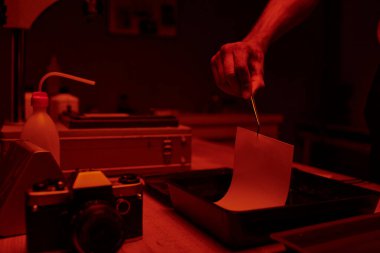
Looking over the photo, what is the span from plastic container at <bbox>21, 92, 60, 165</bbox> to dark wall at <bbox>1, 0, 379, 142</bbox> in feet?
6.15

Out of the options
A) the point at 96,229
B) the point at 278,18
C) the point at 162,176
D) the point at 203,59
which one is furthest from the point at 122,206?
the point at 203,59

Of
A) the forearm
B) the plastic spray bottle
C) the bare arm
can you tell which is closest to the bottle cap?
the plastic spray bottle

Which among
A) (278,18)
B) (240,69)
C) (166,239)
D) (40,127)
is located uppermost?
(278,18)

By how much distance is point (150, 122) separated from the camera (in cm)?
108

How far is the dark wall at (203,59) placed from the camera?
2.66 meters

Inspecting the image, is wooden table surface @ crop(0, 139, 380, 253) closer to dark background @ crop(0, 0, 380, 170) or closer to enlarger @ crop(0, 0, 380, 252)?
enlarger @ crop(0, 0, 380, 252)

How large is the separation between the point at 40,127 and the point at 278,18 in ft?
2.44

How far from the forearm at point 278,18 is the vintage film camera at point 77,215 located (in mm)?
698

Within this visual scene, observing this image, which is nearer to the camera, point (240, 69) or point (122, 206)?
point (122, 206)

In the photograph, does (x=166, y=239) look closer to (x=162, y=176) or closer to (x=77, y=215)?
(x=77, y=215)

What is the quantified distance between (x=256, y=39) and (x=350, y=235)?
2.06 ft

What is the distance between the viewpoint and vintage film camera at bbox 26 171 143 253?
1.57 feet

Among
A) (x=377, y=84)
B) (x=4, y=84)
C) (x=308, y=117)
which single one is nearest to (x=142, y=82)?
(x=4, y=84)

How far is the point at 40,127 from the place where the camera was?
0.77 meters
